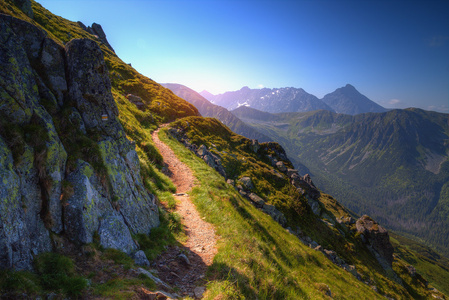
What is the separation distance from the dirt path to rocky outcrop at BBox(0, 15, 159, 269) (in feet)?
6.92

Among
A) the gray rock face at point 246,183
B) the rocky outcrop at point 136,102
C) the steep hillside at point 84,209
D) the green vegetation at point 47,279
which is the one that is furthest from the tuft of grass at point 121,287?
the rocky outcrop at point 136,102

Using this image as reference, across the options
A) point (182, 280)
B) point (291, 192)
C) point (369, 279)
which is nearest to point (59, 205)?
point (182, 280)

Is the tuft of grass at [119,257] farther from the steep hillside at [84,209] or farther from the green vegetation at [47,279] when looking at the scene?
the green vegetation at [47,279]

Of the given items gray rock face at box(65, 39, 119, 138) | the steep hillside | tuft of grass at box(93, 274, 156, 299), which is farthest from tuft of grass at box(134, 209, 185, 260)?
gray rock face at box(65, 39, 119, 138)

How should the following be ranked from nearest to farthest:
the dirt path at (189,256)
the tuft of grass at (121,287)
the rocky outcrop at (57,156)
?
1. the tuft of grass at (121,287)
2. the rocky outcrop at (57,156)
3. the dirt path at (189,256)

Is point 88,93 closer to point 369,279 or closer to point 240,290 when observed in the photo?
point 240,290

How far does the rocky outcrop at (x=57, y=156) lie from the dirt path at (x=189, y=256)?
2.11 metres

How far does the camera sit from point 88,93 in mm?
11859

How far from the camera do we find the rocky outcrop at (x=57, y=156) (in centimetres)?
636

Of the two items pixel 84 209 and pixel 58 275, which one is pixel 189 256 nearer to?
pixel 84 209

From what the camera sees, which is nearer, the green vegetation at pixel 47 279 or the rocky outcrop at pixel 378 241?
the green vegetation at pixel 47 279

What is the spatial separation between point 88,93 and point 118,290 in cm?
1120

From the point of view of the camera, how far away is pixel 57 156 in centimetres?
804

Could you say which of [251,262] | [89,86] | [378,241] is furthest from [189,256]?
[378,241]
